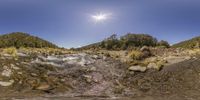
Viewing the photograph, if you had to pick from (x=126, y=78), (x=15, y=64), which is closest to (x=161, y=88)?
(x=126, y=78)

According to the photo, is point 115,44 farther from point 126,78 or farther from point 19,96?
point 19,96

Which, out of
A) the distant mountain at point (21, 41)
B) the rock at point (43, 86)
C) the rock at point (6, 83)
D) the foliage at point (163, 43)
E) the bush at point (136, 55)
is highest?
the distant mountain at point (21, 41)

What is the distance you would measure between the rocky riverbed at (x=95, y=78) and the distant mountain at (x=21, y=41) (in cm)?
1019

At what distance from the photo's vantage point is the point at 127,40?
36.6 metres

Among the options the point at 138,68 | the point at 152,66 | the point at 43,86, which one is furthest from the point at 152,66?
the point at 43,86

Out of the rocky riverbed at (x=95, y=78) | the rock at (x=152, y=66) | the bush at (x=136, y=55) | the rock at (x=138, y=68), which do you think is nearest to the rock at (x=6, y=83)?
the rocky riverbed at (x=95, y=78)

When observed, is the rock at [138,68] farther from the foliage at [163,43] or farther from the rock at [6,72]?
the foliage at [163,43]

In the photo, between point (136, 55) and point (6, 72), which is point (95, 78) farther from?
point (6, 72)

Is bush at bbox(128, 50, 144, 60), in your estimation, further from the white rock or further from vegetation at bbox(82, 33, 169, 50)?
vegetation at bbox(82, 33, 169, 50)

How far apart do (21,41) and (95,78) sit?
52.5ft

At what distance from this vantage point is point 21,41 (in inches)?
1505

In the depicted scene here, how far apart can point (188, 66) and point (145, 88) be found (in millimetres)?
3465

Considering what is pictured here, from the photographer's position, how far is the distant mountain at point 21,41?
37.2m

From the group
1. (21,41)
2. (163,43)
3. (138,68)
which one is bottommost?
(138,68)
